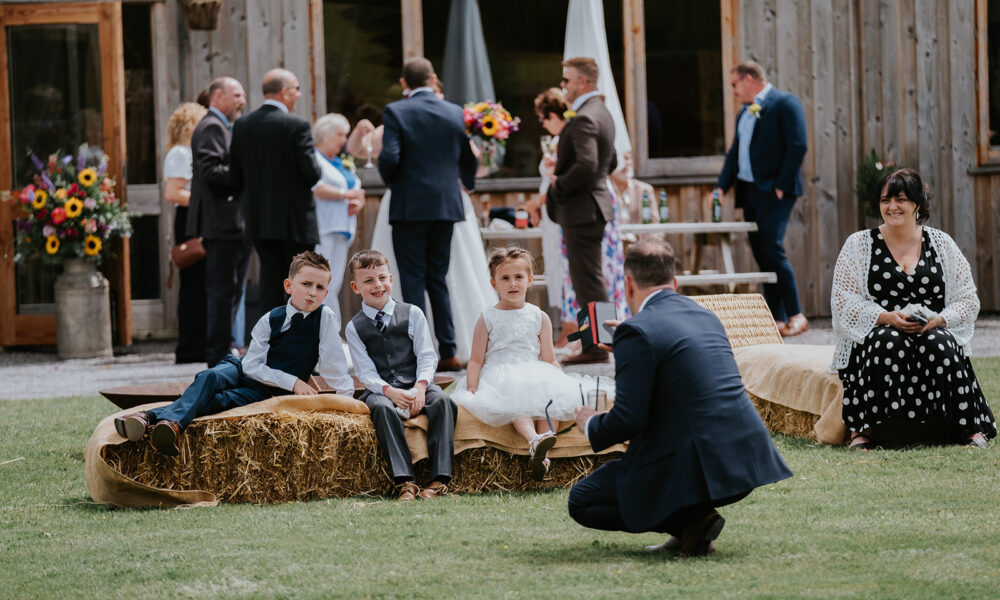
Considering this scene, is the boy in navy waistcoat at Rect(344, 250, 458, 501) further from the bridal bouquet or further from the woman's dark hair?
the bridal bouquet

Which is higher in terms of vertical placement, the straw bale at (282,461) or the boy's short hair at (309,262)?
the boy's short hair at (309,262)

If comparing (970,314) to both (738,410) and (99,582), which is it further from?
(99,582)

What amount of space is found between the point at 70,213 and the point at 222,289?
195 centimetres

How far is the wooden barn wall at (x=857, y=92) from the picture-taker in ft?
40.0

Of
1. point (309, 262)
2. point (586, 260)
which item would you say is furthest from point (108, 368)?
point (309, 262)

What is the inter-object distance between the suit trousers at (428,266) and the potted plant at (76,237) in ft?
9.19

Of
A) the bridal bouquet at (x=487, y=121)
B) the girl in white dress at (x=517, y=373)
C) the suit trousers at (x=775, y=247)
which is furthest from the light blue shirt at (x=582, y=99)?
the girl in white dress at (x=517, y=373)

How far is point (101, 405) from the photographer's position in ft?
26.3

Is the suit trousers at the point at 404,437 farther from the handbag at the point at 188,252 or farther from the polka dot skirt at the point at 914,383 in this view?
the handbag at the point at 188,252

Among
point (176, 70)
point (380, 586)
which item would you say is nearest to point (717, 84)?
point (176, 70)

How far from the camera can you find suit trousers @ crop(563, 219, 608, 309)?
9.55 m

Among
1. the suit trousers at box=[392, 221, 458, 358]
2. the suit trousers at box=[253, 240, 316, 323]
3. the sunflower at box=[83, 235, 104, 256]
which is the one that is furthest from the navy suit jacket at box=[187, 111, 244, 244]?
the sunflower at box=[83, 235, 104, 256]

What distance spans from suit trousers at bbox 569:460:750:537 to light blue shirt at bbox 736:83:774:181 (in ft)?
22.6

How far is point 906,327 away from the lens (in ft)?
20.8
